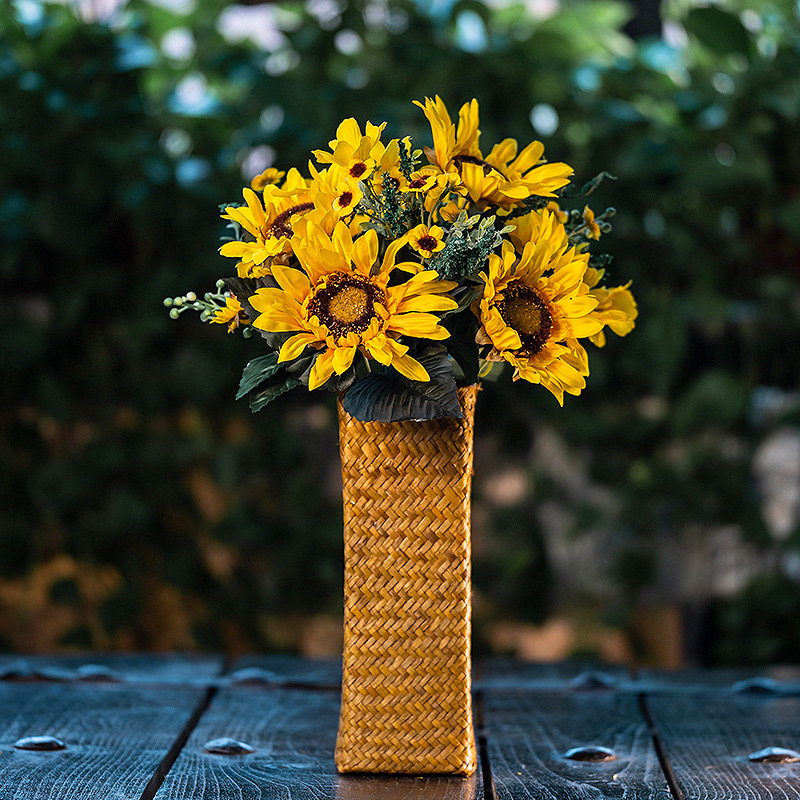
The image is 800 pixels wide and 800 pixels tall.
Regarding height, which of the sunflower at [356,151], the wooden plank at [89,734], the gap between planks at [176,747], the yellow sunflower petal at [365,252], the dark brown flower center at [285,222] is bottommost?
the wooden plank at [89,734]

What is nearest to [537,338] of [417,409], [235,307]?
[417,409]

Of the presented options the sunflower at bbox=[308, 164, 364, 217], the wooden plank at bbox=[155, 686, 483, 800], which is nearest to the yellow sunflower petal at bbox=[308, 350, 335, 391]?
the sunflower at bbox=[308, 164, 364, 217]

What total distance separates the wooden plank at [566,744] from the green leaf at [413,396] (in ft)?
0.99

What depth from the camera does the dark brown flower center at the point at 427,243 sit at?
66 cm

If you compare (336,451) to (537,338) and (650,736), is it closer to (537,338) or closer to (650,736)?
(650,736)

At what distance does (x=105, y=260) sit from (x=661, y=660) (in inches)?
48.4

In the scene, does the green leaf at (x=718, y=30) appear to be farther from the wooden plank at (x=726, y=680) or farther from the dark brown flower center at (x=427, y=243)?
the dark brown flower center at (x=427, y=243)

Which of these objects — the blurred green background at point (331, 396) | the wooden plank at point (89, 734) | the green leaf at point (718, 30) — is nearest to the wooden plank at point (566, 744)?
the wooden plank at point (89, 734)

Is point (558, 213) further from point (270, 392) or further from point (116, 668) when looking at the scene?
point (116, 668)

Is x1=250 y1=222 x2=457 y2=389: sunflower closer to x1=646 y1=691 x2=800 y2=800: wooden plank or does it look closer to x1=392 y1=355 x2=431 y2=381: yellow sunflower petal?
x1=392 y1=355 x2=431 y2=381: yellow sunflower petal

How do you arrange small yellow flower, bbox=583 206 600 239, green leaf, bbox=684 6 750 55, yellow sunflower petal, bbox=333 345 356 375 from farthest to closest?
1. green leaf, bbox=684 6 750 55
2. small yellow flower, bbox=583 206 600 239
3. yellow sunflower petal, bbox=333 345 356 375

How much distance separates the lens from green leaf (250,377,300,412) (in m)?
0.70

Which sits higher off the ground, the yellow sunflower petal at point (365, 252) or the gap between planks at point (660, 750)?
the yellow sunflower petal at point (365, 252)

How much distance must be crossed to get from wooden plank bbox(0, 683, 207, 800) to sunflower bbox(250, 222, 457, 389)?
372 mm
